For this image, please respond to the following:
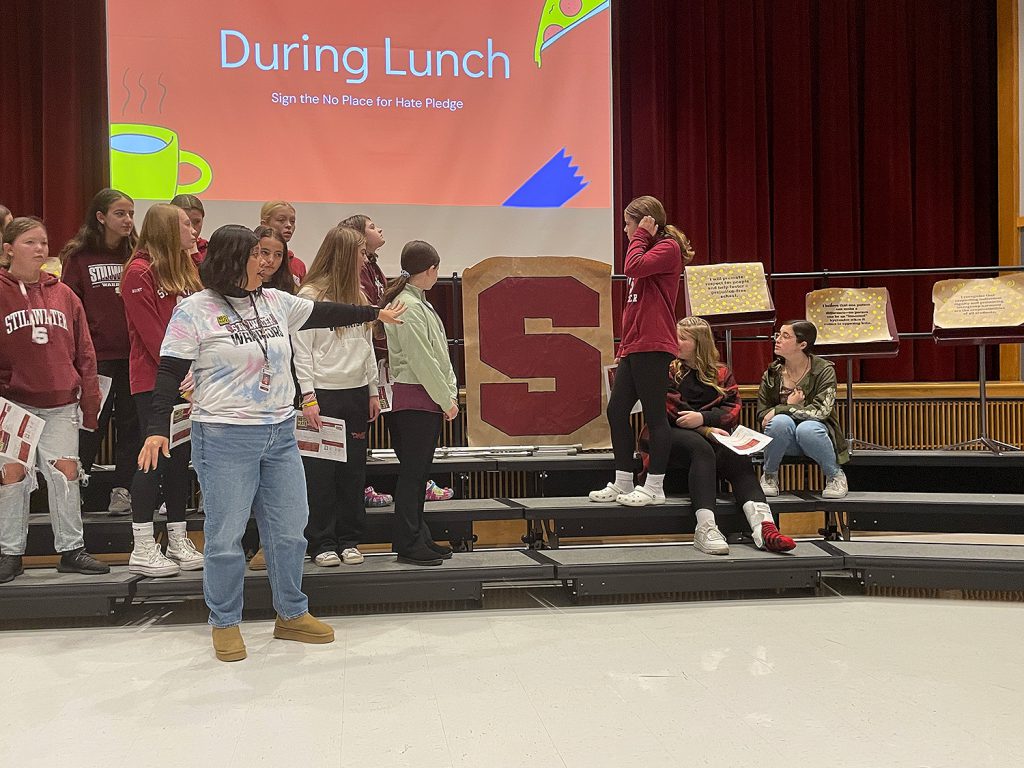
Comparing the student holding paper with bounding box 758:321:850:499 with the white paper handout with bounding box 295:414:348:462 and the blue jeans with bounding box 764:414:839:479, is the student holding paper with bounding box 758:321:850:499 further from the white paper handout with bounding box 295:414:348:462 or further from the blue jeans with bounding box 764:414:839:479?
the white paper handout with bounding box 295:414:348:462

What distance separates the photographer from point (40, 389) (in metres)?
3.32

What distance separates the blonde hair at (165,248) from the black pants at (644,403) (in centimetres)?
174

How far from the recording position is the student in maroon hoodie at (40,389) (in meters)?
3.32

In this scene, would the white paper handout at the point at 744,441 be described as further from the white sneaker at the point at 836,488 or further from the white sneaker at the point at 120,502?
the white sneaker at the point at 120,502

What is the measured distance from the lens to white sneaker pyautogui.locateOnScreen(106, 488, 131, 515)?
3.79 meters

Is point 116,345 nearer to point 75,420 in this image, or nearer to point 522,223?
point 75,420

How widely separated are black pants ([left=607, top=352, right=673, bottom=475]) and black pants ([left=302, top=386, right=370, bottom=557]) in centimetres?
110

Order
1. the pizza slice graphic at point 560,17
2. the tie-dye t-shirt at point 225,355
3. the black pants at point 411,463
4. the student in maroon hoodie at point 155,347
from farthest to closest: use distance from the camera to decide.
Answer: the pizza slice graphic at point 560,17
the black pants at point 411,463
the student in maroon hoodie at point 155,347
the tie-dye t-shirt at point 225,355

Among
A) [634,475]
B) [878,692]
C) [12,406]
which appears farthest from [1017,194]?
[12,406]

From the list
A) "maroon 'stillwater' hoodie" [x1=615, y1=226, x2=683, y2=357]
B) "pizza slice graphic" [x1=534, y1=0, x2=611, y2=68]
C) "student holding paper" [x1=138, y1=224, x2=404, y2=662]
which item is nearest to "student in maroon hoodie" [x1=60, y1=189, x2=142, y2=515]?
"student holding paper" [x1=138, y1=224, x2=404, y2=662]

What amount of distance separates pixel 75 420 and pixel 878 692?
282 centimetres

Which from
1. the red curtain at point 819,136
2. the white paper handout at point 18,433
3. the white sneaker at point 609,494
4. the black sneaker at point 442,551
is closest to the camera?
the white paper handout at point 18,433

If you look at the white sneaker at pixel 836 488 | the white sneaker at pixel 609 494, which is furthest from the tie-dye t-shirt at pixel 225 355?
the white sneaker at pixel 836 488

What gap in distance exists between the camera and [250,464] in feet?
9.29
